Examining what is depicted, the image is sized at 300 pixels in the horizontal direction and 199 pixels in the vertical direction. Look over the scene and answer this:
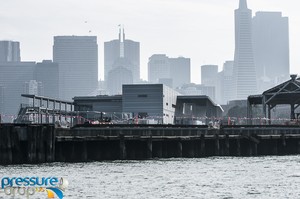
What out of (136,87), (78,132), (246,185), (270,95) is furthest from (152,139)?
(136,87)

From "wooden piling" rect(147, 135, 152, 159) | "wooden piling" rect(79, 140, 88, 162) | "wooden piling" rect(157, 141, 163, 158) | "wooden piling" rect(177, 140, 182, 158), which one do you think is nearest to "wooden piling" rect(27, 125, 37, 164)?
"wooden piling" rect(79, 140, 88, 162)

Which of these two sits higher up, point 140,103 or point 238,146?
point 140,103

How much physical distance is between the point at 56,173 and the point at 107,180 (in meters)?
6.35

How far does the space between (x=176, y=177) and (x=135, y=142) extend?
24.5 m

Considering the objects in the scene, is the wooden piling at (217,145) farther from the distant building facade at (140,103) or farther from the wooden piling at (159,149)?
the distant building facade at (140,103)

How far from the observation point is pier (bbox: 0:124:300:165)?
8356cm

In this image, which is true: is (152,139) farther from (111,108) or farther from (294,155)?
(111,108)

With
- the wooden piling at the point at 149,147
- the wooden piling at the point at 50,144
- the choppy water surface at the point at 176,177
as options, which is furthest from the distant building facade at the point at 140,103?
the choppy water surface at the point at 176,177

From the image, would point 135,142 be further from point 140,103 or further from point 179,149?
point 140,103

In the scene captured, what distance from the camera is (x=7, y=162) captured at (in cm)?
8188

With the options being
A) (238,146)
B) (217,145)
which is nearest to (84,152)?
(217,145)

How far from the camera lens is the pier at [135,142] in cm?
8356

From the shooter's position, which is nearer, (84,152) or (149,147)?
(84,152)

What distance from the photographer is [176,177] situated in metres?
69.3
